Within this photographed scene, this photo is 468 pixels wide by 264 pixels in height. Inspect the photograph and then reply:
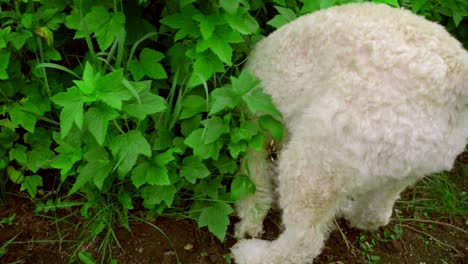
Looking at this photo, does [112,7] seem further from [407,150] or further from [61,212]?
[407,150]

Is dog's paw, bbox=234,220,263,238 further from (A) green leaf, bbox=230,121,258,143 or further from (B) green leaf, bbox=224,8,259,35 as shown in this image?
(B) green leaf, bbox=224,8,259,35

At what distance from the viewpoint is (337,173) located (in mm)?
1907

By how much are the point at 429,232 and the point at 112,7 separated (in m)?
2.33

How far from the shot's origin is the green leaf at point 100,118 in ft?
6.21

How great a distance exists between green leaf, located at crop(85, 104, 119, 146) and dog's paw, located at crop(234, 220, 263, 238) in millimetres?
1128

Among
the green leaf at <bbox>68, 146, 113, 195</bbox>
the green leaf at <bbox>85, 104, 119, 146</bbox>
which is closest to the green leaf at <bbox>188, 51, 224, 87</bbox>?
the green leaf at <bbox>85, 104, 119, 146</bbox>

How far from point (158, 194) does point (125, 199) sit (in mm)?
230

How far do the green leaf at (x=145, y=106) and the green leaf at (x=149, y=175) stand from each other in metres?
0.37

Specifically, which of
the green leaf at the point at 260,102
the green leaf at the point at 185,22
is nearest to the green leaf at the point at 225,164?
the green leaf at the point at 260,102

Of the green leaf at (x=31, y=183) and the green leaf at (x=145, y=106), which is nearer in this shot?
the green leaf at (x=145, y=106)

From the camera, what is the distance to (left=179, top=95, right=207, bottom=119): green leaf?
90.6 inches

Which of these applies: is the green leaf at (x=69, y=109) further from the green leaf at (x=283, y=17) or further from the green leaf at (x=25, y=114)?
the green leaf at (x=283, y=17)

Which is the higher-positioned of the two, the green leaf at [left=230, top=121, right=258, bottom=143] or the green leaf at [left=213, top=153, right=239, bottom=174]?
the green leaf at [left=230, top=121, right=258, bottom=143]

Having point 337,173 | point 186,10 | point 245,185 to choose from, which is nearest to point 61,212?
point 245,185
